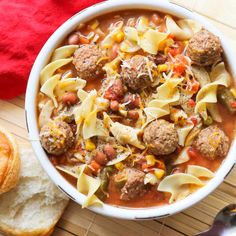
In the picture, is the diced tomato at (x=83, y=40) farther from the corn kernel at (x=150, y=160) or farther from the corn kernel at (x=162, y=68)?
the corn kernel at (x=150, y=160)

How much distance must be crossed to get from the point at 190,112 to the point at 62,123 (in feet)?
4.07

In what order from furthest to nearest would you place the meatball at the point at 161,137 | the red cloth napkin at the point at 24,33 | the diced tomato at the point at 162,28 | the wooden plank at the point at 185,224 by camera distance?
the red cloth napkin at the point at 24,33 < the wooden plank at the point at 185,224 < the diced tomato at the point at 162,28 < the meatball at the point at 161,137

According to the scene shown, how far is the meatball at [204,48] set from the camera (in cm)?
525

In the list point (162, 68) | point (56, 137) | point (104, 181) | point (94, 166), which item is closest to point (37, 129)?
point (56, 137)

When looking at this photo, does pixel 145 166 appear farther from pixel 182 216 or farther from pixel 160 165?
pixel 182 216

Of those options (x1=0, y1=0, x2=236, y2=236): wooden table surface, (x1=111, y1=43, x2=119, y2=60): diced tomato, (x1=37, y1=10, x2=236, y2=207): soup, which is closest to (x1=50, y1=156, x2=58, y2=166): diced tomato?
(x1=37, y1=10, x2=236, y2=207): soup

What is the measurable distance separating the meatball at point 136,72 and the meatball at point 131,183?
819 millimetres

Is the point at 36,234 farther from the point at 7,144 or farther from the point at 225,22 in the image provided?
the point at 225,22

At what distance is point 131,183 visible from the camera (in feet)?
17.4

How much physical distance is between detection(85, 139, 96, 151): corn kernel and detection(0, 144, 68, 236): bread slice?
832 mm

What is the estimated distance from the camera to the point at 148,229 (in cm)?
602

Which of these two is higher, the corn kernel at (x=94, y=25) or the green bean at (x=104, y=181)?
the corn kernel at (x=94, y=25)

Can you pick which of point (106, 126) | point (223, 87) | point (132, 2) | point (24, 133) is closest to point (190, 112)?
point (223, 87)

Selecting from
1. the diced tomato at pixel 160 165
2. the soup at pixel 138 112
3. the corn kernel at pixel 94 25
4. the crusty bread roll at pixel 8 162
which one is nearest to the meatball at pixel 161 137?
the soup at pixel 138 112
